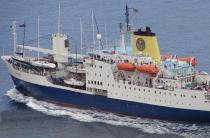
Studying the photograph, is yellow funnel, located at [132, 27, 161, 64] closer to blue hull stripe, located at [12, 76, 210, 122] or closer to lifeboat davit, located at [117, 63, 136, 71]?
lifeboat davit, located at [117, 63, 136, 71]

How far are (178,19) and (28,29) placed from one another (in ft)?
61.7

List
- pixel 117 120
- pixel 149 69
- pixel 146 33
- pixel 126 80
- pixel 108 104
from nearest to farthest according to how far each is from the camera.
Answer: pixel 149 69, pixel 117 120, pixel 146 33, pixel 126 80, pixel 108 104

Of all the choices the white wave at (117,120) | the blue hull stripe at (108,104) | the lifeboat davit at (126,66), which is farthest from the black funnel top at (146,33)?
the white wave at (117,120)

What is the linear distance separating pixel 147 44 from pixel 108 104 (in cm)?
680

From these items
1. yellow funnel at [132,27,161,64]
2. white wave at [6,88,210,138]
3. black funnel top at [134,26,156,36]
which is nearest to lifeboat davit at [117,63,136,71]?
yellow funnel at [132,27,161,64]

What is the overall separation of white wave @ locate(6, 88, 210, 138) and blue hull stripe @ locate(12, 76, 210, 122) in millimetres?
520

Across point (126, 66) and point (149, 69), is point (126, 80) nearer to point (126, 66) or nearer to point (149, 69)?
point (126, 66)

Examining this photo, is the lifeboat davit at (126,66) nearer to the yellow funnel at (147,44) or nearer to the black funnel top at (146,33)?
the yellow funnel at (147,44)

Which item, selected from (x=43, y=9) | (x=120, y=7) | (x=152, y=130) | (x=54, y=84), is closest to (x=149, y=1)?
(x=120, y=7)

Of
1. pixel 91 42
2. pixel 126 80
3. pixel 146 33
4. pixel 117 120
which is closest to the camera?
pixel 117 120

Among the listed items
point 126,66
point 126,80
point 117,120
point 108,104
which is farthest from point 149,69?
point 108,104

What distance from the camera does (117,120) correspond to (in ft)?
274

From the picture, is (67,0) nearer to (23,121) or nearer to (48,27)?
(48,27)

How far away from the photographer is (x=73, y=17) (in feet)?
383
